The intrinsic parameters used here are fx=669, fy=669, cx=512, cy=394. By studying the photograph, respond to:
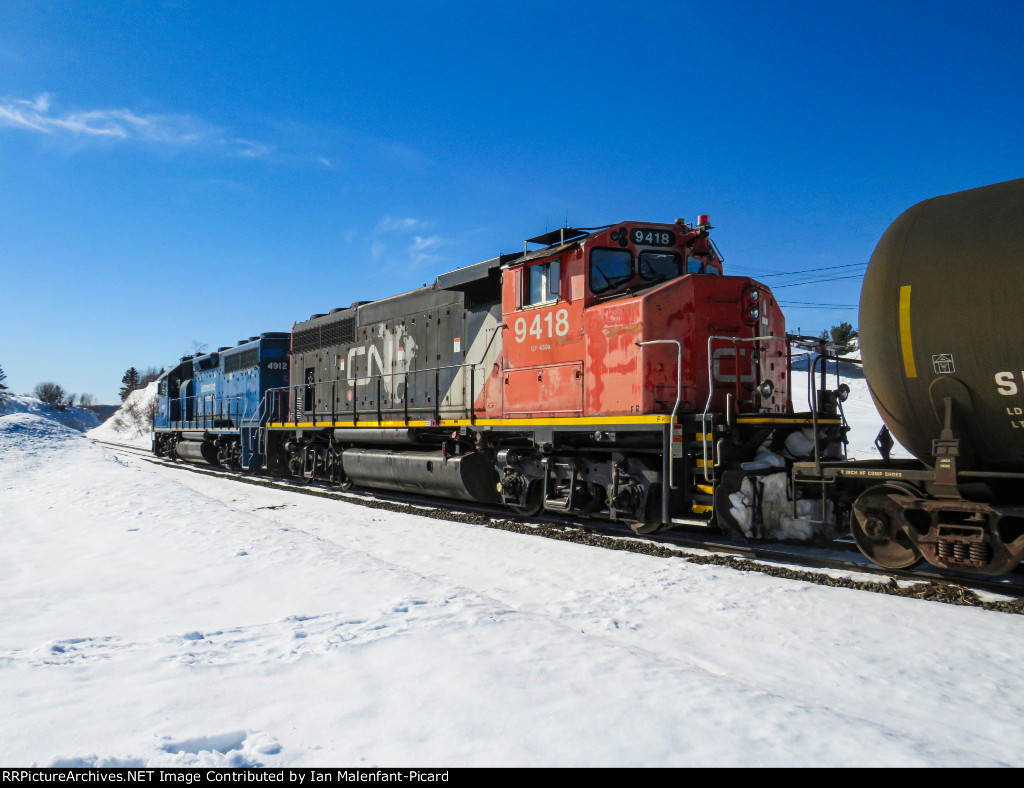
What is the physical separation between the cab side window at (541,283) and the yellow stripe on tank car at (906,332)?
170 inches

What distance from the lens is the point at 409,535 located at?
8.83m

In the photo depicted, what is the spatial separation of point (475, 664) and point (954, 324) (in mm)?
4446

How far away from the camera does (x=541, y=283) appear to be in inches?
365

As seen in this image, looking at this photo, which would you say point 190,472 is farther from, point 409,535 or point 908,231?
point 908,231

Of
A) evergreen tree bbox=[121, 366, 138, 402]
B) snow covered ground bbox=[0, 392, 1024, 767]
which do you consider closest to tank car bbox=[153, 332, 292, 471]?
snow covered ground bbox=[0, 392, 1024, 767]

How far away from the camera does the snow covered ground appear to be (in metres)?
2.83

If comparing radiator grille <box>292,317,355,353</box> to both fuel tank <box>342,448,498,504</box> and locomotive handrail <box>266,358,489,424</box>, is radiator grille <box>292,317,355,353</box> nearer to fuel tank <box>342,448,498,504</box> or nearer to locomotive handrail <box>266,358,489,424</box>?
locomotive handrail <box>266,358,489,424</box>

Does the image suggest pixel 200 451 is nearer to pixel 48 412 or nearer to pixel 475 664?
pixel 475 664

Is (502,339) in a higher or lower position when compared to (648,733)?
higher

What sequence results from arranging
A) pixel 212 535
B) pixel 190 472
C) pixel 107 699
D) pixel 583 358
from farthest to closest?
1. pixel 190 472
2. pixel 583 358
3. pixel 212 535
4. pixel 107 699

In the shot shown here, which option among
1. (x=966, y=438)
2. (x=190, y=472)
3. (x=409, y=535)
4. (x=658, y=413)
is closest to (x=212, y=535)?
(x=409, y=535)

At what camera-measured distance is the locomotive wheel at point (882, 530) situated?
6043mm

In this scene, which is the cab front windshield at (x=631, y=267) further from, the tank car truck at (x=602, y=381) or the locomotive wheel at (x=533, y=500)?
the locomotive wheel at (x=533, y=500)

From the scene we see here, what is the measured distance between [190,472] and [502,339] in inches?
601
